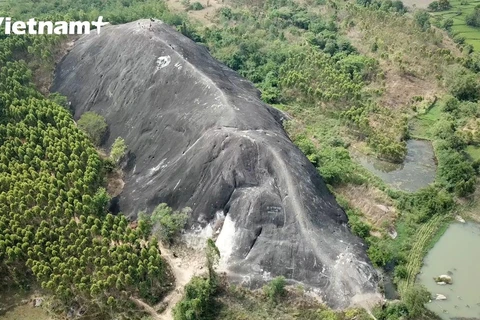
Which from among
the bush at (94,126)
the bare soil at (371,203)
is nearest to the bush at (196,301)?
the bare soil at (371,203)

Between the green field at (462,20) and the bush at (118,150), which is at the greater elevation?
the green field at (462,20)

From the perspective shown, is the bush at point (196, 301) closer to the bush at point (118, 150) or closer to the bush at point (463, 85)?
the bush at point (118, 150)

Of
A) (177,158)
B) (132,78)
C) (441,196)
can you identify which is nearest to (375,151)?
(441,196)

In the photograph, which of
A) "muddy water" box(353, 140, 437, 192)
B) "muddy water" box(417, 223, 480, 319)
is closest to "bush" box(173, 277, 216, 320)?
"muddy water" box(417, 223, 480, 319)

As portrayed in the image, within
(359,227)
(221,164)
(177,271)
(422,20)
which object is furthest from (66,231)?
(422,20)

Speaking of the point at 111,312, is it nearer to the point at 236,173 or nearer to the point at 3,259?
the point at 3,259
